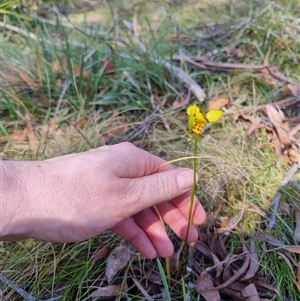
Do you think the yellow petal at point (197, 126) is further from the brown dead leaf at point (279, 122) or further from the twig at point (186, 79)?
the twig at point (186, 79)

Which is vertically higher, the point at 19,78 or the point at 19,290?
the point at 19,78

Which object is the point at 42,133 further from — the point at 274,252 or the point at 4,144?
the point at 274,252

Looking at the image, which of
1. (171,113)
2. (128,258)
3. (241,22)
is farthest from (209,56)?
(128,258)

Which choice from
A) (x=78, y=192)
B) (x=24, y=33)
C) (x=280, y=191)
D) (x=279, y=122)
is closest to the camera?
(x=78, y=192)

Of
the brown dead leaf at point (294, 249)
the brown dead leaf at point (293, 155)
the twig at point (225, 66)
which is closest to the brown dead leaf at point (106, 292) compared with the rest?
the brown dead leaf at point (294, 249)

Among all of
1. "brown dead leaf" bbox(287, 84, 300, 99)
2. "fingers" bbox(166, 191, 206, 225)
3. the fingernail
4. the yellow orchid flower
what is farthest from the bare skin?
"brown dead leaf" bbox(287, 84, 300, 99)

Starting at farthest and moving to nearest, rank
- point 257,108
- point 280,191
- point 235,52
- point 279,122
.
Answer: point 235,52
point 257,108
point 279,122
point 280,191

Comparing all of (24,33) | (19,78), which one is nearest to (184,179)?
(19,78)

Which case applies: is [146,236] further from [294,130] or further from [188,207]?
[294,130]
